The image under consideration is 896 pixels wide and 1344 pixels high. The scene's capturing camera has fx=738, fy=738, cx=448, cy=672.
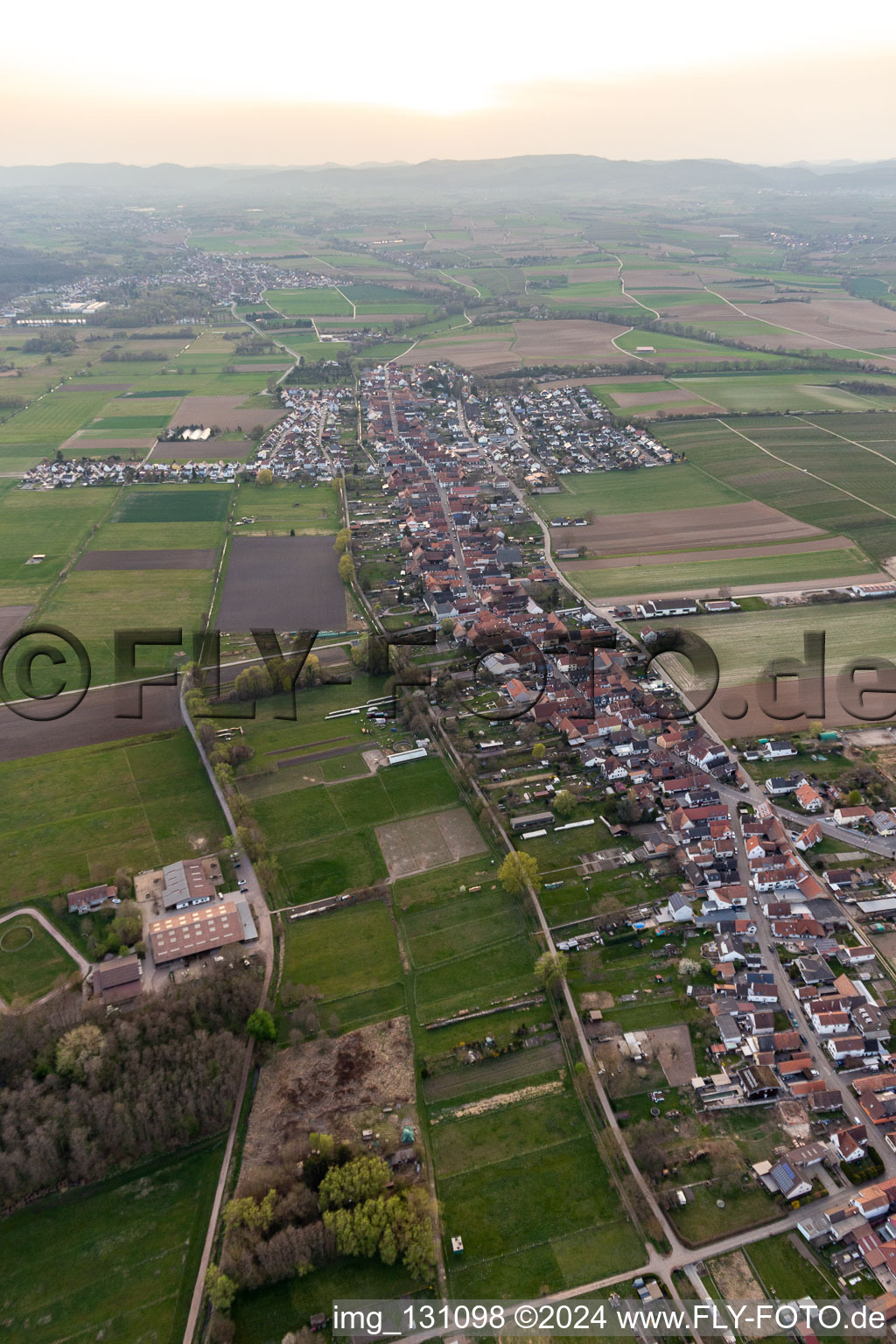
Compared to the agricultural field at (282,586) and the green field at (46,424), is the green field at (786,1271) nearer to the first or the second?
the agricultural field at (282,586)

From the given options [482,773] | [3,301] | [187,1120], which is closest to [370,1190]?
[187,1120]

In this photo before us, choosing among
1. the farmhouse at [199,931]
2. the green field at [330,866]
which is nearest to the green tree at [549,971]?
the green field at [330,866]

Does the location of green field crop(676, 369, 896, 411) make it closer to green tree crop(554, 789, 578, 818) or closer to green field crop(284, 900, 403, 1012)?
green tree crop(554, 789, 578, 818)

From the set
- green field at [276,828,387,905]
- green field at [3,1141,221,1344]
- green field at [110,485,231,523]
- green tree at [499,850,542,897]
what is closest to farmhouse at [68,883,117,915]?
green field at [276,828,387,905]

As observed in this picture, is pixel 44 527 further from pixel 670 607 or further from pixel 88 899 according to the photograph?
pixel 670 607

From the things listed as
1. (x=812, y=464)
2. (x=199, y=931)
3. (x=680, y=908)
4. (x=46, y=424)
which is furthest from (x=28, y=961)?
(x=46, y=424)

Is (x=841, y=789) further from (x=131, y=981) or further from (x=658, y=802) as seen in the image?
(x=131, y=981)
